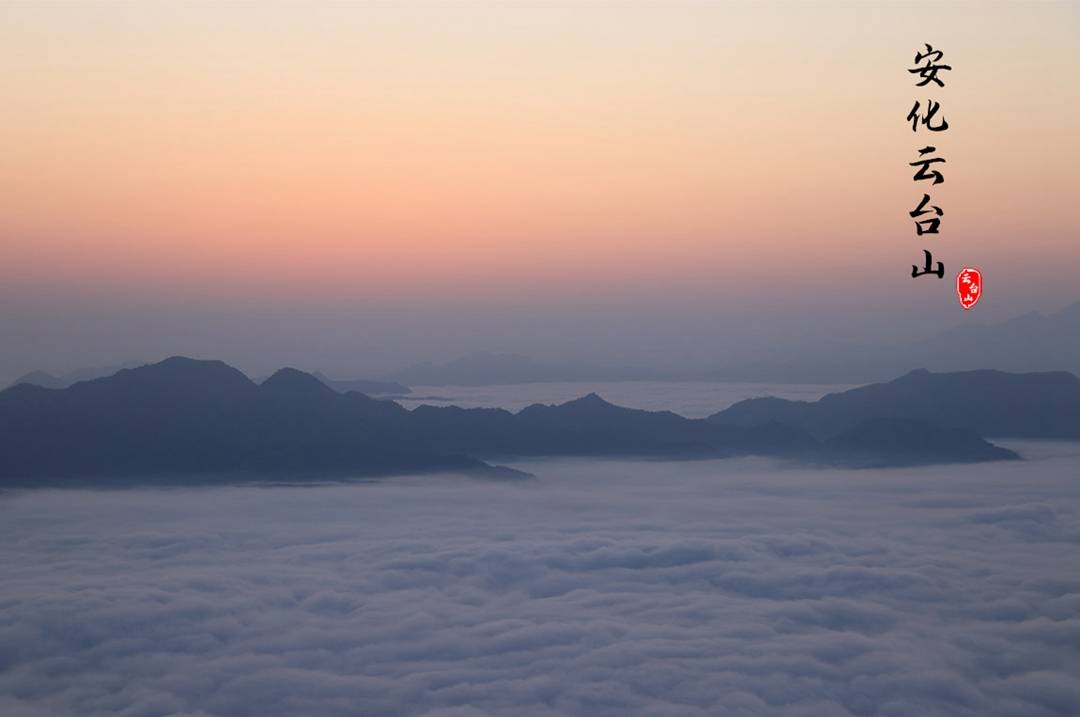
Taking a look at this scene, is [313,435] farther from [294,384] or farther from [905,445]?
[905,445]

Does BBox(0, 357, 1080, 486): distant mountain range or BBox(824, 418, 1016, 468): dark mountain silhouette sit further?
BBox(824, 418, 1016, 468): dark mountain silhouette

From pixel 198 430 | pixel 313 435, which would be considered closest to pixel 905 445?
pixel 313 435

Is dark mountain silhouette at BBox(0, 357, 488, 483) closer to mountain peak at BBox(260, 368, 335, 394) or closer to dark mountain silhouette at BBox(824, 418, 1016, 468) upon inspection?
mountain peak at BBox(260, 368, 335, 394)

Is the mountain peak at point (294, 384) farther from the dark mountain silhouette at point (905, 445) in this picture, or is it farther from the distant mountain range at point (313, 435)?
the dark mountain silhouette at point (905, 445)

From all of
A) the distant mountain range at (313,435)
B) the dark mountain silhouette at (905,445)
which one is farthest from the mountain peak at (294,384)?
the dark mountain silhouette at (905,445)

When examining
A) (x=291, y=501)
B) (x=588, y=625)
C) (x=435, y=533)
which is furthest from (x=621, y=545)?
(x=291, y=501)

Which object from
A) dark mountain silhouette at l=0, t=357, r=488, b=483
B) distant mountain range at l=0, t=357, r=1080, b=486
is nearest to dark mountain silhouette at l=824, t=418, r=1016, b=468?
distant mountain range at l=0, t=357, r=1080, b=486

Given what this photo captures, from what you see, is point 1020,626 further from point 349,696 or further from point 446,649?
point 349,696

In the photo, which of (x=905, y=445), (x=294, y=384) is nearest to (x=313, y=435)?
(x=294, y=384)

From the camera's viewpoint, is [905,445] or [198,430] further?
[905,445]
